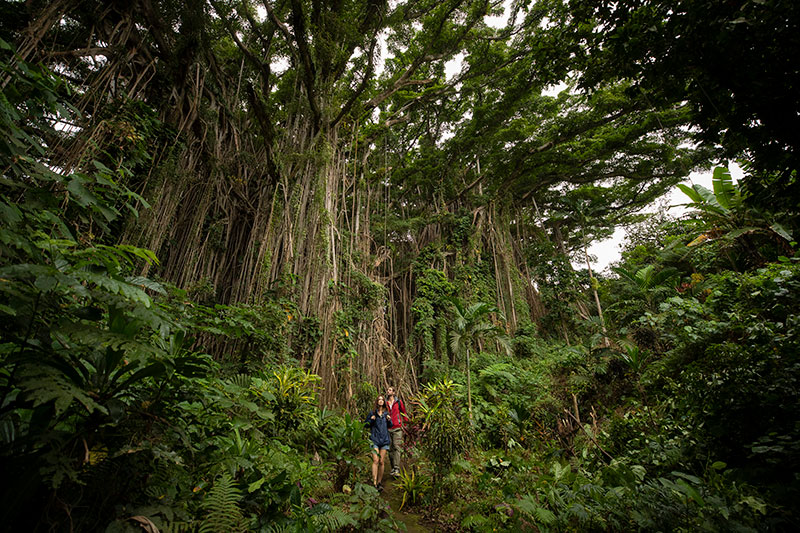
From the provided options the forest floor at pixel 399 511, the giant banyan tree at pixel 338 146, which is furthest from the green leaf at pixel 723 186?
the forest floor at pixel 399 511

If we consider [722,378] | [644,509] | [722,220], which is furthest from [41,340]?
[722,220]

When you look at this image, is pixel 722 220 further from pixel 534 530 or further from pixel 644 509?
pixel 534 530

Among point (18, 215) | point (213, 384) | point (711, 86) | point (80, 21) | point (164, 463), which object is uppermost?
point (80, 21)

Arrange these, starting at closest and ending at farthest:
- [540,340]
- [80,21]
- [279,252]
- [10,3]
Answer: [10,3] < [80,21] < [279,252] < [540,340]

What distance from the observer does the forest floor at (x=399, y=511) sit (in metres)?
2.54

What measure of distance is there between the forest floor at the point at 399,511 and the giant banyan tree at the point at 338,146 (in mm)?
1121

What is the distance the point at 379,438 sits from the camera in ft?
10.8

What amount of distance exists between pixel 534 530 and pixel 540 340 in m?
6.30

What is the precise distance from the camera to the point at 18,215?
0.89m

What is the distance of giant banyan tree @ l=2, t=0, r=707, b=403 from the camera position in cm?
328

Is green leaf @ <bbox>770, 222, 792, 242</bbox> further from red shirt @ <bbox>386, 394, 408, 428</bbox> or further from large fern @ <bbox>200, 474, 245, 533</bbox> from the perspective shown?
large fern @ <bbox>200, 474, 245, 533</bbox>

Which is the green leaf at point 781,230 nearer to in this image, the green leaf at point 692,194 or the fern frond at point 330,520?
the green leaf at point 692,194

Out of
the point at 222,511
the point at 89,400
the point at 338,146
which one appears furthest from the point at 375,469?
the point at 338,146

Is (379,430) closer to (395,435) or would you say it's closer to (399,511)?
(395,435)
